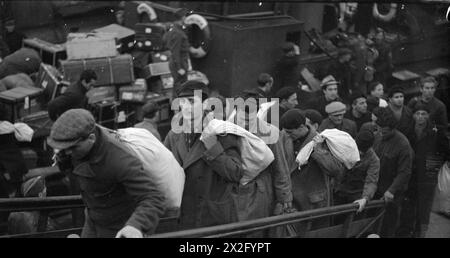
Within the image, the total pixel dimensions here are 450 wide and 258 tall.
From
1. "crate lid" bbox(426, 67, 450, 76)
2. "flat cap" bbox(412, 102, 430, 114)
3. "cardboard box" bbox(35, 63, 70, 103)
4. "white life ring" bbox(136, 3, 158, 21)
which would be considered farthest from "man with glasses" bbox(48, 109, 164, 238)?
"crate lid" bbox(426, 67, 450, 76)

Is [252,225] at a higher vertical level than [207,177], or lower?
lower

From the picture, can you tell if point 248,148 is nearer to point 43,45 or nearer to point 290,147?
point 290,147

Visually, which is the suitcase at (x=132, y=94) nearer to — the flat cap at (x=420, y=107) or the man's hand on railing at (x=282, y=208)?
the flat cap at (x=420, y=107)

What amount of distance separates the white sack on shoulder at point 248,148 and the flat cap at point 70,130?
1.38 metres

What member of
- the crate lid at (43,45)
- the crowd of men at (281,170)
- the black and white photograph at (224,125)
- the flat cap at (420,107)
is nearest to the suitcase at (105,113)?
the black and white photograph at (224,125)

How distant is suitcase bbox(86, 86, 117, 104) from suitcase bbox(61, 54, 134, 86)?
0.09 meters

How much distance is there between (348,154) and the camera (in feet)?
20.9

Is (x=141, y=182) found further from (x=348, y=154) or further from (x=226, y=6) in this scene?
(x=226, y=6)

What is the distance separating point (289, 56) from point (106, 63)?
133 inches

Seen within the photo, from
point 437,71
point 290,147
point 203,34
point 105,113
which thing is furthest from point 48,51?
point 437,71

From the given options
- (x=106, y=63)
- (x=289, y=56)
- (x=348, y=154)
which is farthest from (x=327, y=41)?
(x=348, y=154)

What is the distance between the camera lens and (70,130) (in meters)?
4.23

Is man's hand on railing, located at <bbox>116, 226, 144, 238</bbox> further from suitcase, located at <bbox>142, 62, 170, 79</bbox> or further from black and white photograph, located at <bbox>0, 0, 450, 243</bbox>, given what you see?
suitcase, located at <bbox>142, 62, 170, 79</bbox>

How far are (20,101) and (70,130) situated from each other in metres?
5.42
